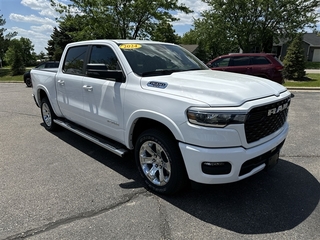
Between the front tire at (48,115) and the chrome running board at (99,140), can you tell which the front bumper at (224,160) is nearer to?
the chrome running board at (99,140)

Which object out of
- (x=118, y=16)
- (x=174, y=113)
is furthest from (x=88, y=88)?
(x=118, y=16)

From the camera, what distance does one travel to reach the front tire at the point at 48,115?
227 inches

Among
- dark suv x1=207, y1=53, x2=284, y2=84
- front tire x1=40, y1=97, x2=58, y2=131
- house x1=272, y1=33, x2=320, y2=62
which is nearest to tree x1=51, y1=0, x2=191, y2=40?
dark suv x1=207, y1=53, x2=284, y2=84

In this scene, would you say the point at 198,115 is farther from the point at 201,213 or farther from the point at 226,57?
the point at 226,57

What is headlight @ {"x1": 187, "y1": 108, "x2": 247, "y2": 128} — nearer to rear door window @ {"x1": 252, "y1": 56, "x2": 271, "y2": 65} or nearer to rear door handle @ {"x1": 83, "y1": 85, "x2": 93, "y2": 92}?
rear door handle @ {"x1": 83, "y1": 85, "x2": 93, "y2": 92}

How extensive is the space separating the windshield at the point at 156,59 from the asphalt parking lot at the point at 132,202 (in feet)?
5.24

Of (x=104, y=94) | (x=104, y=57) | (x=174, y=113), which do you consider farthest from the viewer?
(x=104, y=57)

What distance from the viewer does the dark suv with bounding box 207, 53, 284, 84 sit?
37.8ft

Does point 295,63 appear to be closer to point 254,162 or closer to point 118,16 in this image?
point 118,16

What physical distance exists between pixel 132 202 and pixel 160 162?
23.5 inches

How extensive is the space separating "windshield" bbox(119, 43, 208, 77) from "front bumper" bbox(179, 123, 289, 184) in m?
1.32

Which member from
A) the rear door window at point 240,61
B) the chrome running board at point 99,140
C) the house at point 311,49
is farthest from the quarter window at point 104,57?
the house at point 311,49

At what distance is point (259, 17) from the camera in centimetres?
2686

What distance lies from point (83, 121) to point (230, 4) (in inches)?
1005
